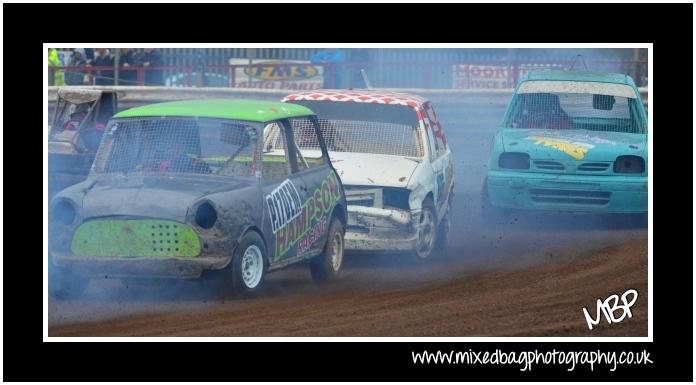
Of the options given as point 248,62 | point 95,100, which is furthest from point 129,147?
point 248,62

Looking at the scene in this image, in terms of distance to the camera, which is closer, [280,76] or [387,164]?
[387,164]

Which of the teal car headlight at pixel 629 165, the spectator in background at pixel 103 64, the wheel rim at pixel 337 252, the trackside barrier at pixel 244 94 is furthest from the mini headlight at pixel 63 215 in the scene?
the spectator in background at pixel 103 64

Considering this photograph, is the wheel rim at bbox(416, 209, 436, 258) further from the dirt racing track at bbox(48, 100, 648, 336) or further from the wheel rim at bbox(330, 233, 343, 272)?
the wheel rim at bbox(330, 233, 343, 272)

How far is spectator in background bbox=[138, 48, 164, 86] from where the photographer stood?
60.0 feet

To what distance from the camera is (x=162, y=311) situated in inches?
356

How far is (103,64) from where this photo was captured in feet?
62.4

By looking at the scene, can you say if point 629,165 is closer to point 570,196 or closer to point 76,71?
point 570,196

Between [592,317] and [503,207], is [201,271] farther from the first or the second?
[503,207]

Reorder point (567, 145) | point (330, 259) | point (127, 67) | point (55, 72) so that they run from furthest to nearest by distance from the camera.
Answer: point (55, 72) < point (127, 67) < point (567, 145) < point (330, 259)

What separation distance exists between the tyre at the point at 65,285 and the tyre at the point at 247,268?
1180 millimetres

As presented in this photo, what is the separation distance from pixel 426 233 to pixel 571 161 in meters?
2.01

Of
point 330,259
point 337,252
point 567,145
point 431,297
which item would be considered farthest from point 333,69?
point 431,297

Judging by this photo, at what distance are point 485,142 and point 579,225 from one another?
10.6 ft

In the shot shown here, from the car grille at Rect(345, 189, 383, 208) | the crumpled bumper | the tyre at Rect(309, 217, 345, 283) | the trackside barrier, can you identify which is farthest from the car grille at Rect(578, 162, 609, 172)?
the trackside barrier
